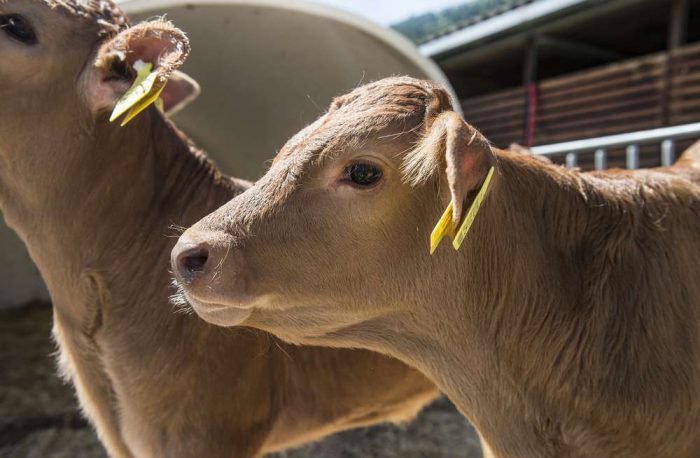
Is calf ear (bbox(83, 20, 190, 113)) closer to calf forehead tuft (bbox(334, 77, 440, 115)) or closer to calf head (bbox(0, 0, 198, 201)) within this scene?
calf head (bbox(0, 0, 198, 201))

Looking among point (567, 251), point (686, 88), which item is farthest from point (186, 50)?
point (686, 88)

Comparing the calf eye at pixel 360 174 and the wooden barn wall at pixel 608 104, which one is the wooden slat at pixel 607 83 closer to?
the wooden barn wall at pixel 608 104

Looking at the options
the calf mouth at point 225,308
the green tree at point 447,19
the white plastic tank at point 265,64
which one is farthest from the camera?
the green tree at point 447,19

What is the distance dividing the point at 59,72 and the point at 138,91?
16.6 inches

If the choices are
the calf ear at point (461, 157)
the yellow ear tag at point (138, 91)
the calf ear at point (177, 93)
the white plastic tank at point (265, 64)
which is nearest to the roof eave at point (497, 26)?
the white plastic tank at point (265, 64)

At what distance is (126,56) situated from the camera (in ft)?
8.14

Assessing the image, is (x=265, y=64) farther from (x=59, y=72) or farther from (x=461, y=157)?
(x=461, y=157)

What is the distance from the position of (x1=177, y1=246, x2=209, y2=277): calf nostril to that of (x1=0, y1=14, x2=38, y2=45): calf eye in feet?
4.05

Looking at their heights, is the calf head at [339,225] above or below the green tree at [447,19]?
below

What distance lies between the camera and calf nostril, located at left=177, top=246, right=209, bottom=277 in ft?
5.77

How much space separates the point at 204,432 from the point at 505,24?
683 cm

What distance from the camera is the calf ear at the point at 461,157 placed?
66.3 inches

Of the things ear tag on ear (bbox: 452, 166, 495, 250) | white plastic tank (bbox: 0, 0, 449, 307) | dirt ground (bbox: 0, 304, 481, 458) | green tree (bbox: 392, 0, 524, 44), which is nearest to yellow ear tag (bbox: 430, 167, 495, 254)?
ear tag on ear (bbox: 452, 166, 495, 250)

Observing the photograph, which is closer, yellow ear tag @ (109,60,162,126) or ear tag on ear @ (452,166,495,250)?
ear tag on ear @ (452,166,495,250)
